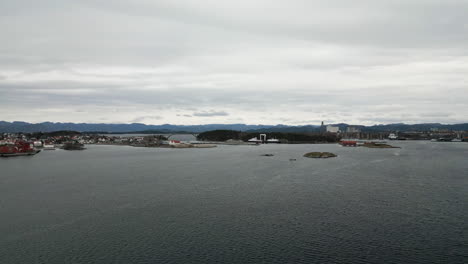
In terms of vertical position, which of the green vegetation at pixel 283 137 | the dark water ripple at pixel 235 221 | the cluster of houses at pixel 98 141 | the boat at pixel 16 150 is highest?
the green vegetation at pixel 283 137

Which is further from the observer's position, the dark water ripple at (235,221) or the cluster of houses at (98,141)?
the cluster of houses at (98,141)

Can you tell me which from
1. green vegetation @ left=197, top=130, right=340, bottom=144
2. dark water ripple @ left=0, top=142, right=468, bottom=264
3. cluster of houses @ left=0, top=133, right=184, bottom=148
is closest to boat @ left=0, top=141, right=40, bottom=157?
cluster of houses @ left=0, top=133, right=184, bottom=148

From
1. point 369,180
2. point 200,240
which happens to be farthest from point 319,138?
point 200,240

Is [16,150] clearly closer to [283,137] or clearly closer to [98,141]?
[98,141]

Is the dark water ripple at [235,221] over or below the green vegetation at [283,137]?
below

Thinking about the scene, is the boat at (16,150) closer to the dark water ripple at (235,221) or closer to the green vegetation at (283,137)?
the dark water ripple at (235,221)

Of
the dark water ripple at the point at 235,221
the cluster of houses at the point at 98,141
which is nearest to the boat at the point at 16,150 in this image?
the cluster of houses at the point at 98,141

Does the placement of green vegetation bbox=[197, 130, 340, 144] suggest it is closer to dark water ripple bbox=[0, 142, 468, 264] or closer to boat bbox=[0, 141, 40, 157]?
boat bbox=[0, 141, 40, 157]

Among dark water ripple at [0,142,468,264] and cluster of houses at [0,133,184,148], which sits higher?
cluster of houses at [0,133,184,148]
